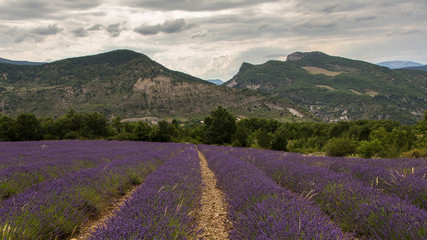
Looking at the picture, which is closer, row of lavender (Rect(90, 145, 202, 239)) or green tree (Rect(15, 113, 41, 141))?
row of lavender (Rect(90, 145, 202, 239))

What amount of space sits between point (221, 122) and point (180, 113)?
3517 inches

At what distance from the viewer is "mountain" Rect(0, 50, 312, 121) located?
10844cm

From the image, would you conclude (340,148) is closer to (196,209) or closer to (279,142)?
(279,142)

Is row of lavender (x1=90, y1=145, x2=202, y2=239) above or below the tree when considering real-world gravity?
above

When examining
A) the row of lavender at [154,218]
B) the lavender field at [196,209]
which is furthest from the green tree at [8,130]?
the row of lavender at [154,218]

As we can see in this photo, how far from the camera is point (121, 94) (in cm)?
12400

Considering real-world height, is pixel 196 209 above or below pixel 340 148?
above

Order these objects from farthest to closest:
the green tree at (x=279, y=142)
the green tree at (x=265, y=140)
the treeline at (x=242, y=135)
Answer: the green tree at (x=265, y=140), the green tree at (x=279, y=142), the treeline at (x=242, y=135)

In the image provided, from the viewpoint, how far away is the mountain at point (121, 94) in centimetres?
10844

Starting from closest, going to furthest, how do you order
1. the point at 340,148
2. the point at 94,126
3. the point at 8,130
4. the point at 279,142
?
the point at 340,148 → the point at 279,142 → the point at 8,130 → the point at 94,126

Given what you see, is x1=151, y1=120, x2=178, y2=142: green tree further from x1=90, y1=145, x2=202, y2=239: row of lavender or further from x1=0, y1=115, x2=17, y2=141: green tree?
x1=90, y1=145, x2=202, y2=239: row of lavender

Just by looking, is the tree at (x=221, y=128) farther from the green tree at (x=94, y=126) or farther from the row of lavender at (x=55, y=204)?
the row of lavender at (x=55, y=204)

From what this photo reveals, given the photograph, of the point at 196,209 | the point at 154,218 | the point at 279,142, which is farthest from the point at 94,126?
the point at 154,218

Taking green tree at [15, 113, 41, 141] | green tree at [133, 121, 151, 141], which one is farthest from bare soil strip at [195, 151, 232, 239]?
green tree at [15, 113, 41, 141]
